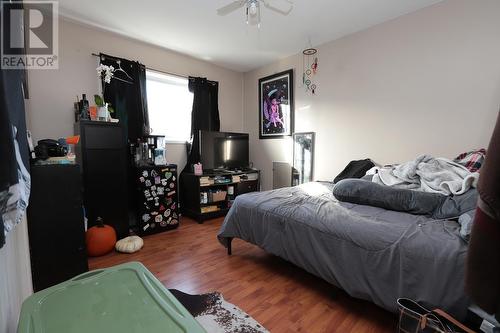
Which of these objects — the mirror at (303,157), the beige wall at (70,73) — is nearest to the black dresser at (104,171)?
the beige wall at (70,73)

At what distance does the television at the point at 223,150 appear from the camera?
3.58 metres

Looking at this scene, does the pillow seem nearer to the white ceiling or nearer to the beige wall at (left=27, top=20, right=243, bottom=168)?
the white ceiling

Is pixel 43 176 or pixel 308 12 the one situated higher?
pixel 308 12

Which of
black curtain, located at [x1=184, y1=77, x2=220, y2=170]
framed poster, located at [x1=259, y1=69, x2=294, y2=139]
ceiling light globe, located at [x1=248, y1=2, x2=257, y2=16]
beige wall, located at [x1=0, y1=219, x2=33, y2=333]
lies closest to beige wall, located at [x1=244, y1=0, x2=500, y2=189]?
framed poster, located at [x1=259, y1=69, x2=294, y2=139]

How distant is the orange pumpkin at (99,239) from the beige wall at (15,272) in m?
0.73

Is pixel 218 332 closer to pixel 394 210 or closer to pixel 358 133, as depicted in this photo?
pixel 394 210

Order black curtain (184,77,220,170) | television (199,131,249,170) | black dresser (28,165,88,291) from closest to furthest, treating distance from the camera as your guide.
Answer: black dresser (28,165,88,291) < television (199,131,249,170) < black curtain (184,77,220,170)

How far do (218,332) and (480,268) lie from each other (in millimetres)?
1379

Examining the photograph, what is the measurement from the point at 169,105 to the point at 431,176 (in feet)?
11.3

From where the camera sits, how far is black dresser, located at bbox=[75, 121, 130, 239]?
2412mm

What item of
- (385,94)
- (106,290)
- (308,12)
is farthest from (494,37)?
(106,290)

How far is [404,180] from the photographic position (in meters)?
1.99

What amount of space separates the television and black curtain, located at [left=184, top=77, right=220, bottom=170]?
0.61 ft

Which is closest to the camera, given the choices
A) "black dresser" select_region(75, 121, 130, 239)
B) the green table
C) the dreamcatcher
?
the green table
